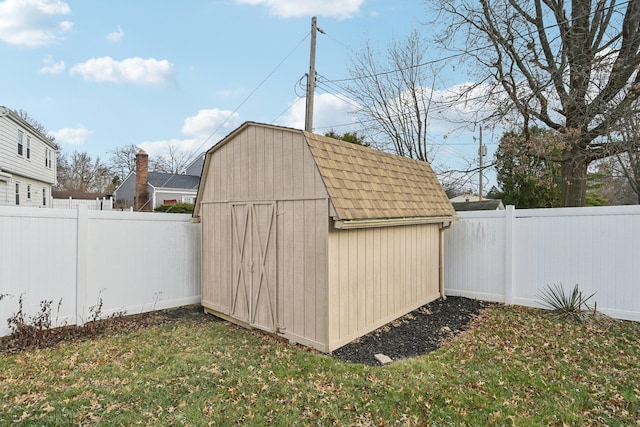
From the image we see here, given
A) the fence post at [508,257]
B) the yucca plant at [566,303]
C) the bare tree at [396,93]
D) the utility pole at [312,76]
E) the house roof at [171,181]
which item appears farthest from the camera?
the house roof at [171,181]

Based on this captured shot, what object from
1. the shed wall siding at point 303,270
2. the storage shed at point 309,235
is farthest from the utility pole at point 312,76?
the shed wall siding at point 303,270

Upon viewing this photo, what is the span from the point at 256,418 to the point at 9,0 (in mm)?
10279

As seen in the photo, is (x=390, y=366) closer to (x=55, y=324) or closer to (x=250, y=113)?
(x=55, y=324)

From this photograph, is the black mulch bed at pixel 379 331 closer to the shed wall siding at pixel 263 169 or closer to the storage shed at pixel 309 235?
the storage shed at pixel 309 235

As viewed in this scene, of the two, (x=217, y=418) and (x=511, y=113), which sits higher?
(x=511, y=113)

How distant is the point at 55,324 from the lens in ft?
16.5

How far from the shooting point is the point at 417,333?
5.31 metres

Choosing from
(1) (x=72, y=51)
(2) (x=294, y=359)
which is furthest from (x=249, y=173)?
(1) (x=72, y=51)

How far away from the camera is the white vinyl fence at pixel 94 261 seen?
4723 millimetres

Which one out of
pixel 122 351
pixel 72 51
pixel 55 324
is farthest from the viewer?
pixel 72 51

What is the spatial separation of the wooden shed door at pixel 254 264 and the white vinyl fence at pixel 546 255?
4.36 meters

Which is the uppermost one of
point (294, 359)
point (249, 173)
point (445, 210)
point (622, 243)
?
point (249, 173)

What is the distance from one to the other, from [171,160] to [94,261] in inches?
1289

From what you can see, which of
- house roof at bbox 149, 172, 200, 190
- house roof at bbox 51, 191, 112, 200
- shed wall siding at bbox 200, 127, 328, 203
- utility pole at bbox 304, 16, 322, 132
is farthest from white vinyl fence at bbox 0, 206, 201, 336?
house roof at bbox 51, 191, 112, 200
